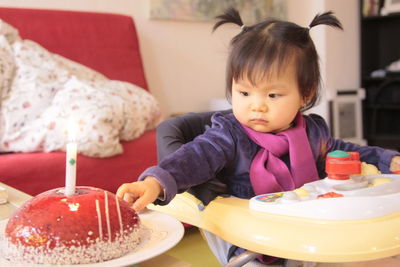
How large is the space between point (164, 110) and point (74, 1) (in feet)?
2.91

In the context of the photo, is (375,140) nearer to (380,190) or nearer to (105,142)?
(105,142)

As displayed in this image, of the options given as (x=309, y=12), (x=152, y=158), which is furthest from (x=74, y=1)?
(x=309, y=12)

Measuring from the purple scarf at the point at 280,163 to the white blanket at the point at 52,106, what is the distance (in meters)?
1.00

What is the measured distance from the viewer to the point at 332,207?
2.27 ft

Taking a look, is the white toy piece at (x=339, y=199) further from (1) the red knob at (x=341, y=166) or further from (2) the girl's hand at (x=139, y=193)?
(2) the girl's hand at (x=139, y=193)

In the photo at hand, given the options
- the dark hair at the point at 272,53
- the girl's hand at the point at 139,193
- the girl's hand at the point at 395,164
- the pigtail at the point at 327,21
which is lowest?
the girl's hand at the point at 395,164

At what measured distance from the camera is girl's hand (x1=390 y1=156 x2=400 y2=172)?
3.27ft

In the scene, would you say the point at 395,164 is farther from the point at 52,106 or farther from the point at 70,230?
the point at 52,106

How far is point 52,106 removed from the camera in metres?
1.96

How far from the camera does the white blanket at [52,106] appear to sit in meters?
1.86

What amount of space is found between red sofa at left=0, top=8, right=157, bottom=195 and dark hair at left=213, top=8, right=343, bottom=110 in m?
1.00

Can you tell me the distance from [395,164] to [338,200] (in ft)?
1.20

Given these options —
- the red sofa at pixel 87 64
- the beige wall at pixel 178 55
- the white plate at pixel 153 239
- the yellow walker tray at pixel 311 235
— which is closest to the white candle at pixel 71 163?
the white plate at pixel 153 239

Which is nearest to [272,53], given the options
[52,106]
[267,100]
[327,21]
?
[267,100]
